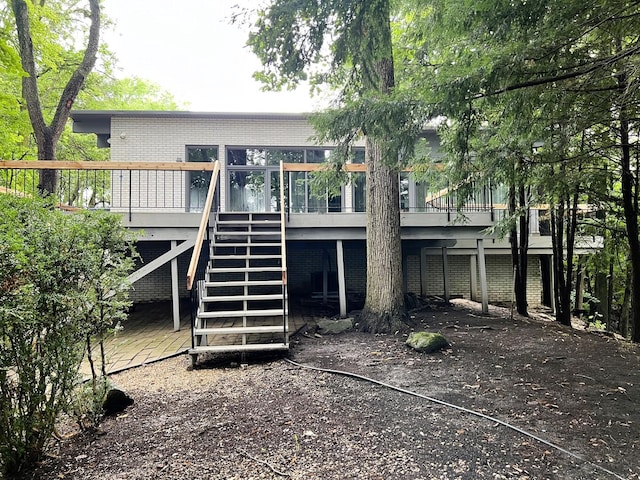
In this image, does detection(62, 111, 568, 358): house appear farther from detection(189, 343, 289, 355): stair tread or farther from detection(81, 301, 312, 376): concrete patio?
detection(189, 343, 289, 355): stair tread

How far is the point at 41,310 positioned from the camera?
243 centimetres

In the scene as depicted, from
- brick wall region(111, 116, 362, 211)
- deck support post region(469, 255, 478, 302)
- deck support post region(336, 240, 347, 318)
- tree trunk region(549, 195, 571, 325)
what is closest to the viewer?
deck support post region(336, 240, 347, 318)

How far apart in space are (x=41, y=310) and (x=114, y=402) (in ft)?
4.16

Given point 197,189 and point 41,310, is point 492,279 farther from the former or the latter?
point 41,310

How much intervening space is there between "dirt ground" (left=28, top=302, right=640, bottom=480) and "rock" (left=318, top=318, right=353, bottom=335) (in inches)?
43.6

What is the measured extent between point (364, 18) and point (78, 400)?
4.14 m

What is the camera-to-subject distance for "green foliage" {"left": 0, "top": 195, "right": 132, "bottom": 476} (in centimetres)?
220

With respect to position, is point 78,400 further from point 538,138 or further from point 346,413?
point 538,138

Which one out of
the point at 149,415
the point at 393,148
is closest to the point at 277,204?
the point at 393,148

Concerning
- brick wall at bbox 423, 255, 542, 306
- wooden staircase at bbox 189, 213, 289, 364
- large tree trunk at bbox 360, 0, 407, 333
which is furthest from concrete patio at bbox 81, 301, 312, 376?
brick wall at bbox 423, 255, 542, 306

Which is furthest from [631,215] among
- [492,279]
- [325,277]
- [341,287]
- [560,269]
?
[325,277]

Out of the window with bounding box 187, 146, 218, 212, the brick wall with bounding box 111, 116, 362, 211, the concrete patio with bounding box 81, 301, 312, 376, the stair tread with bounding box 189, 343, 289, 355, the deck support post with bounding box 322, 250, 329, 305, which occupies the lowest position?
the concrete patio with bounding box 81, 301, 312, 376

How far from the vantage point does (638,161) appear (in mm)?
5855

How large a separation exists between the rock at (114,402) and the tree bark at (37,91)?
20.3ft
